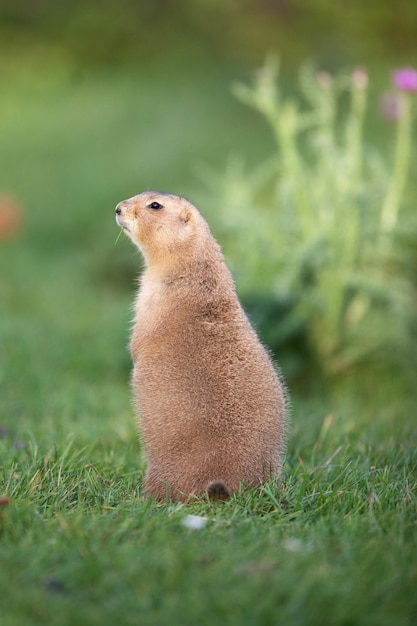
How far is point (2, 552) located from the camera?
9.36ft

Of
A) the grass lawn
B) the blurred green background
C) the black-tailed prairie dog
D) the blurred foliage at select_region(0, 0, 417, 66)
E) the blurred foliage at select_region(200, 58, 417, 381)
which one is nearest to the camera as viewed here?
the grass lawn

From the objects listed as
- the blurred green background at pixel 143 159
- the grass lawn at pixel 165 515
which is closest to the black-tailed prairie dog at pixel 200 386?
the grass lawn at pixel 165 515

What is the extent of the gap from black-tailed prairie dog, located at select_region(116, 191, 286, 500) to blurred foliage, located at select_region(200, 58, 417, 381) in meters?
2.77

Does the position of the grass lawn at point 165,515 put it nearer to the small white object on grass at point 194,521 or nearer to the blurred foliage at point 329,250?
the small white object on grass at point 194,521

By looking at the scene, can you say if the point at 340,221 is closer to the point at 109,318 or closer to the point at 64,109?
the point at 109,318

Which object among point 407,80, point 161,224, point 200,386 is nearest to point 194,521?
point 200,386

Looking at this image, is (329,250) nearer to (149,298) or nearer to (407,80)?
(407,80)

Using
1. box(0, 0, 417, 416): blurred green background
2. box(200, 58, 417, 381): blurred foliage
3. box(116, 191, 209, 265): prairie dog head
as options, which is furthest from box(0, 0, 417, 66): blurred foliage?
box(116, 191, 209, 265): prairie dog head

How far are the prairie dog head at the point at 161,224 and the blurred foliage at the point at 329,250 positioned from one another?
2540mm

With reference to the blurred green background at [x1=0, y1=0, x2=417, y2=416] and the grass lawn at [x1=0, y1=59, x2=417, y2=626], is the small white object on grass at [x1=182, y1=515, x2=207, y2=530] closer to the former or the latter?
the grass lawn at [x1=0, y1=59, x2=417, y2=626]

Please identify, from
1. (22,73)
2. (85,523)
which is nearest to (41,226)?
A: (22,73)

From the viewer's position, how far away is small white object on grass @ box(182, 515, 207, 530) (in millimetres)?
3133

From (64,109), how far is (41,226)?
5.10 m

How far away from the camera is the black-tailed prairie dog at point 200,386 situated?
11.5 feet
